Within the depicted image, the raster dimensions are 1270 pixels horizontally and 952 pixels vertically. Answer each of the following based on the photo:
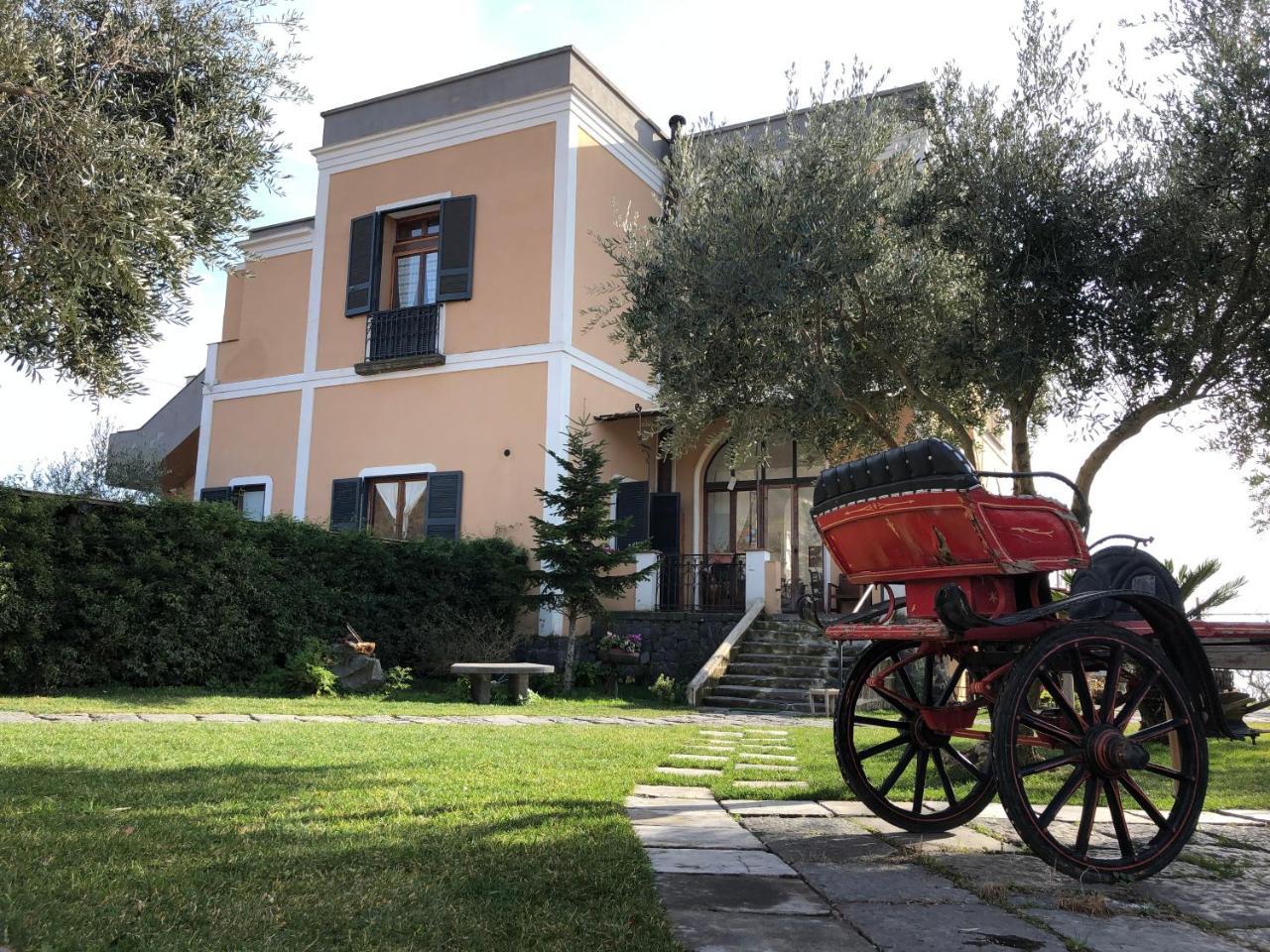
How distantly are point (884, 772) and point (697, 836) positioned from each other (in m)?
2.66

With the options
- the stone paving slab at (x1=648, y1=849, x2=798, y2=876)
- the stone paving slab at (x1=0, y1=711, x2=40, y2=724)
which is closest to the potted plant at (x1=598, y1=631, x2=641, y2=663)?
the stone paving slab at (x1=0, y1=711, x2=40, y2=724)

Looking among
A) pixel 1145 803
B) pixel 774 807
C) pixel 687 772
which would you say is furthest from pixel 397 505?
pixel 1145 803

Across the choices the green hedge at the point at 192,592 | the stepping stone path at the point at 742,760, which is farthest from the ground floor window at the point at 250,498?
the stepping stone path at the point at 742,760

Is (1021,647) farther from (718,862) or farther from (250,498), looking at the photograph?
(250,498)

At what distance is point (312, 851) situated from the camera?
3229mm

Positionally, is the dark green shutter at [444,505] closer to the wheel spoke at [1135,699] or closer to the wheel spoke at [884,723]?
the wheel spoke at [884,723]

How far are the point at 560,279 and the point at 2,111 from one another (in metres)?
10.4

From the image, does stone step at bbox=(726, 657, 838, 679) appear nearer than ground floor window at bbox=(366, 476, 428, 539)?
Yes

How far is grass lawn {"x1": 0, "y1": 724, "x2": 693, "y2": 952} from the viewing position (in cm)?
241

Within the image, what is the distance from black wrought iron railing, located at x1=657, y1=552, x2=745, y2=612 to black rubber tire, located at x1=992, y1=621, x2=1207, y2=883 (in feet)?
37.8

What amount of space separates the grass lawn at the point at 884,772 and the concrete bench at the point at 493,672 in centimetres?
377

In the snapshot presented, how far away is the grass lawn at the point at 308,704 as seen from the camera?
28.3 feet

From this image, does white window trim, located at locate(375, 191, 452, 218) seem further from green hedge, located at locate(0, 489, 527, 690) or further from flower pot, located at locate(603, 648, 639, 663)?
flower pot, located at locate(603, 648, 639, 663)

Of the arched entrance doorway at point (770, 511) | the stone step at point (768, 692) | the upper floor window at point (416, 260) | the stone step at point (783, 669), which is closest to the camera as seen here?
the stone step at point (768, 692)
